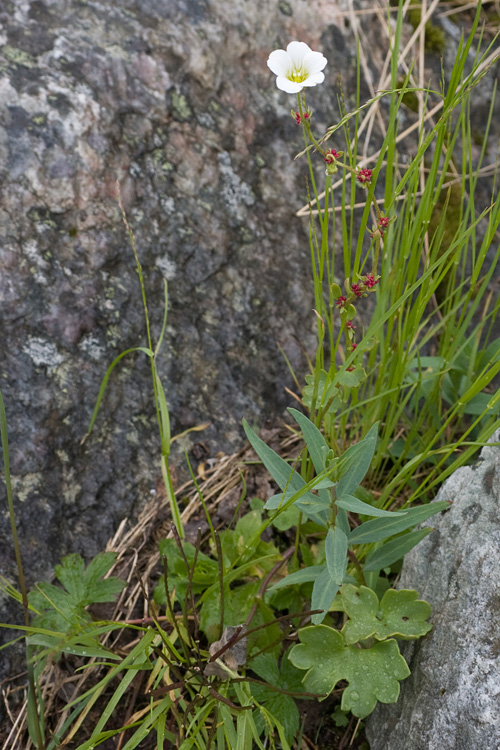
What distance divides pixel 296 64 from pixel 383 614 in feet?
4.28

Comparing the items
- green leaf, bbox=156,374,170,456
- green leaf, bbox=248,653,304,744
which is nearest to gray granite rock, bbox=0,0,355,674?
green leaf, bbox=156,374,170,456

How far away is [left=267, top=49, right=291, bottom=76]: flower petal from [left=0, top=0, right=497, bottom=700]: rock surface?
0.82 m

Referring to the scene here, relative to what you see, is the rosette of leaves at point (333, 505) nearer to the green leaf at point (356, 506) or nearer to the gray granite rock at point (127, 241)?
the green leaf at point (356, 506)

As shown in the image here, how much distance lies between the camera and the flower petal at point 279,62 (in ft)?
4.05

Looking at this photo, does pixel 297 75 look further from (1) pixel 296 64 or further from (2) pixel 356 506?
(2) pixel 356 506

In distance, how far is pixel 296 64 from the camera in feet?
4.18

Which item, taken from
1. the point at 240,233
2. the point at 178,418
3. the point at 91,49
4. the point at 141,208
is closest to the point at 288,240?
the point at 240,233

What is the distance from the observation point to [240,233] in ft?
6.89

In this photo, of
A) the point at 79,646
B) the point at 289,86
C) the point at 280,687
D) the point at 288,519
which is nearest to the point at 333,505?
the point at 288,519

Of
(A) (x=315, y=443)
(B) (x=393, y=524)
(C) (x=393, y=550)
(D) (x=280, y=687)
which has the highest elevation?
(A) (x=315, y=443)

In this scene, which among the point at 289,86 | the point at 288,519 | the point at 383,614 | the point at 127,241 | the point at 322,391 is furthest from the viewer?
the point at 127,241

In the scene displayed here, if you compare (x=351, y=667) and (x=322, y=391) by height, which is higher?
(x=322, y=391)

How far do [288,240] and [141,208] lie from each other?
0.57 m

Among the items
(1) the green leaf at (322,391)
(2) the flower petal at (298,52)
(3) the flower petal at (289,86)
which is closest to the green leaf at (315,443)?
(1) the green leaf at (322,391)
